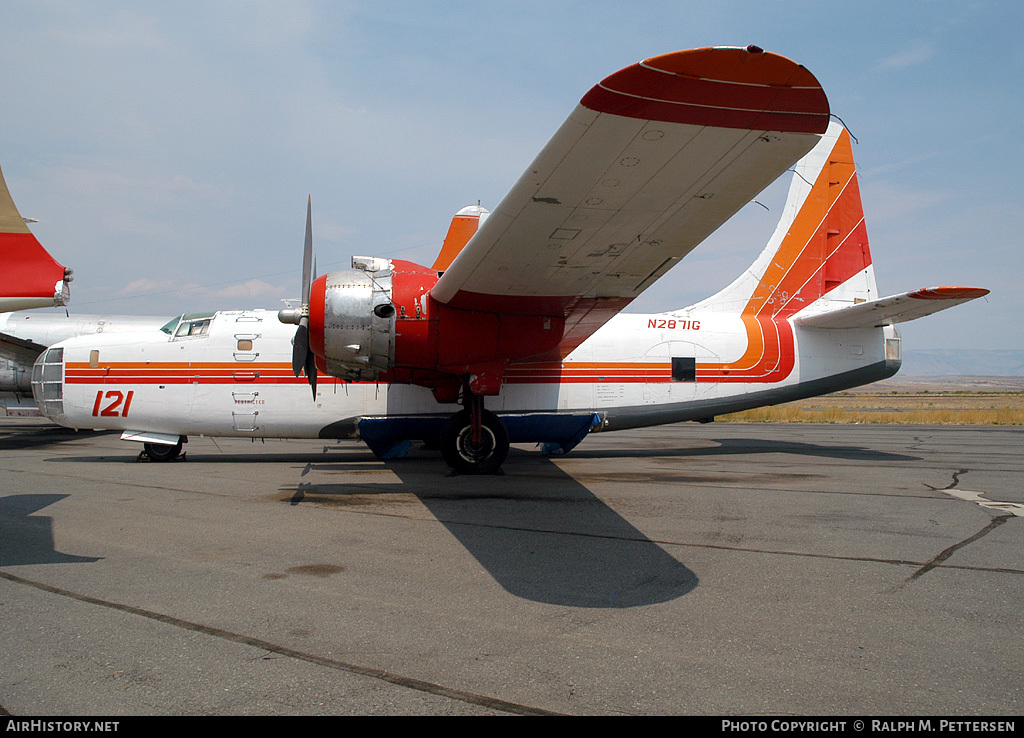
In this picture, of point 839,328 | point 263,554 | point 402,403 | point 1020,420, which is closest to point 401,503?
point 263,554

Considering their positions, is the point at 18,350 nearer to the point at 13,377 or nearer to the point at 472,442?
the point at 13,377

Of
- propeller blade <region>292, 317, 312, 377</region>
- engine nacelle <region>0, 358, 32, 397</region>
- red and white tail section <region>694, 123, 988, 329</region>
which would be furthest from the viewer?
engine nacelle <region>0, 358, 32, 397</region>

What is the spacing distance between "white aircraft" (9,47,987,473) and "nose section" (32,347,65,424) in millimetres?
30

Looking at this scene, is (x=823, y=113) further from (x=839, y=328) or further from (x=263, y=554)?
(x=839, y=328)

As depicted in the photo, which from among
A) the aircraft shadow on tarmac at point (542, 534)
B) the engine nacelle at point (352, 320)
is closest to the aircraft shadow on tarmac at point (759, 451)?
the aircraft shadow on tarmac at point (542, 534)

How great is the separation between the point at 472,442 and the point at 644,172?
6.17 m

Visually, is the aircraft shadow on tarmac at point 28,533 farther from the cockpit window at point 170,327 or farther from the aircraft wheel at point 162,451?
the cockpit window at point 170,327

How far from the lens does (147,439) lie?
11547 mm

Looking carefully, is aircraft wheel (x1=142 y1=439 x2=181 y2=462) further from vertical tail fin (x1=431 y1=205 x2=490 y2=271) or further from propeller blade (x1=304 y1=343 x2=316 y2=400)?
vertical tail fin (x1=431 y1=205 x2=490 y2=271)

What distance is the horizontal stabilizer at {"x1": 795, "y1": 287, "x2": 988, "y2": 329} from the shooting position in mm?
10156

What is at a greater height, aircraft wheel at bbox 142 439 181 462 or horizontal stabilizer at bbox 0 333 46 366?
horizontal stabilizer at bbox 0 333 46 366

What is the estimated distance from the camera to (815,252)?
1388cm

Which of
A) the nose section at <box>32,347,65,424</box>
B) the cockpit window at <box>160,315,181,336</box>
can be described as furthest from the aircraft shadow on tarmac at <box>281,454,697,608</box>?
the nose section at <box>32,347,65,424</box>

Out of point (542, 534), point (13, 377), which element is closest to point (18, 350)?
point (13, 377)
